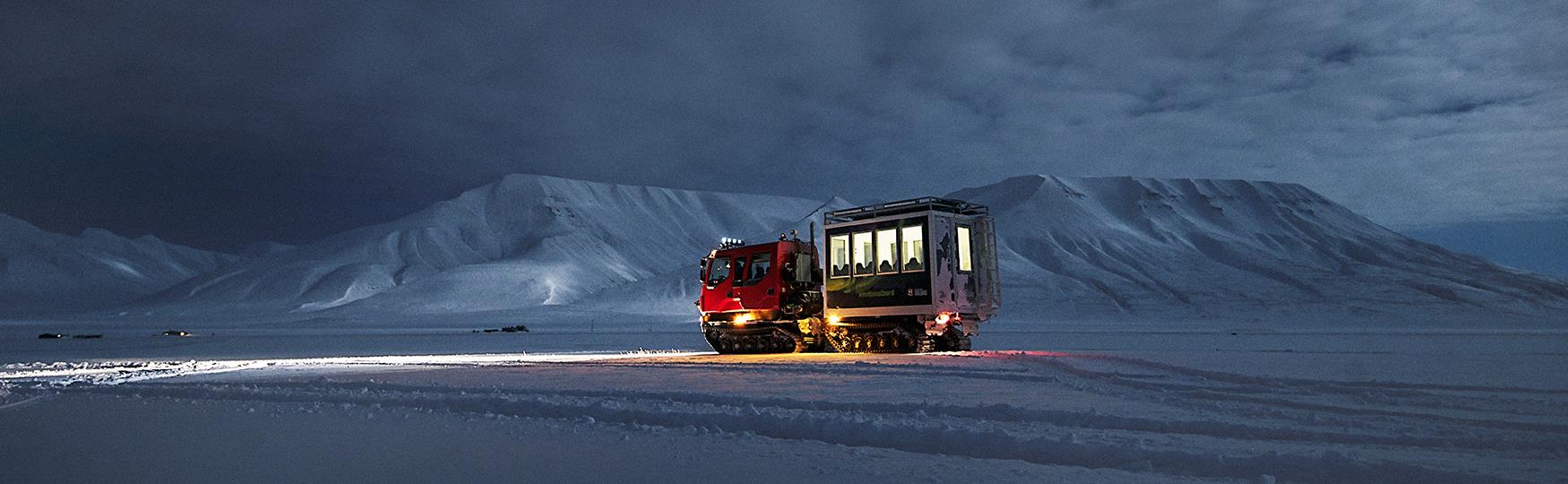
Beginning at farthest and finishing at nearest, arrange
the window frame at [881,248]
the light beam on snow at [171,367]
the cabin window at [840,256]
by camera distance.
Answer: the cabin window at [840,256]
the window frame at [881,248]
the light beam on snow at [171,367]

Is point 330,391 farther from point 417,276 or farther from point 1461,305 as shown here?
point 417,276

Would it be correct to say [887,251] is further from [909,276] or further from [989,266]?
[989,266]

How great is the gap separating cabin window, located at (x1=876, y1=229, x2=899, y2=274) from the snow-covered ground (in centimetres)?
676

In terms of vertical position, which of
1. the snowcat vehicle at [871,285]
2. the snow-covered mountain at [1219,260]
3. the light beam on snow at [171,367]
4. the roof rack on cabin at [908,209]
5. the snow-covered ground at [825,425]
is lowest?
the snow-covered ground at [825,425]

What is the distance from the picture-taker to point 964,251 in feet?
79.7

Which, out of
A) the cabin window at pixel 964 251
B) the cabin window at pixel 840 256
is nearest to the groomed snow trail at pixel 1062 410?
the cabin window at pixel 964 251

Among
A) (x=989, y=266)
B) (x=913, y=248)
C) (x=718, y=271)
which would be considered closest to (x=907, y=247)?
(x=913, y=248)

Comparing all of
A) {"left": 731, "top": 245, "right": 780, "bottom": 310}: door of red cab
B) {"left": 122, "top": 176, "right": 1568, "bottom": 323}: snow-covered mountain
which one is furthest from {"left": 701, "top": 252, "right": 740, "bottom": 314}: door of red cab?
{"left": 122, "top": 176, "right": 1568, "bottom": 323}: snow-covered mountain

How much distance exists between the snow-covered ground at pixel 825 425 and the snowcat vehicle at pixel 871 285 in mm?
6241

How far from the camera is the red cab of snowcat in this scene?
26234mm

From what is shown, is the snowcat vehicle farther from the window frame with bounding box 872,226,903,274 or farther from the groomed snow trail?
the groomed snow trail

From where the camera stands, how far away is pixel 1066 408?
1017 centimetres

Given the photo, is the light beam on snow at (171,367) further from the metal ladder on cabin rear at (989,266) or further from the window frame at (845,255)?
the metal ladder on cabin rear at (989,266)

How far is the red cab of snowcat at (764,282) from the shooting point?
86.1 ft
